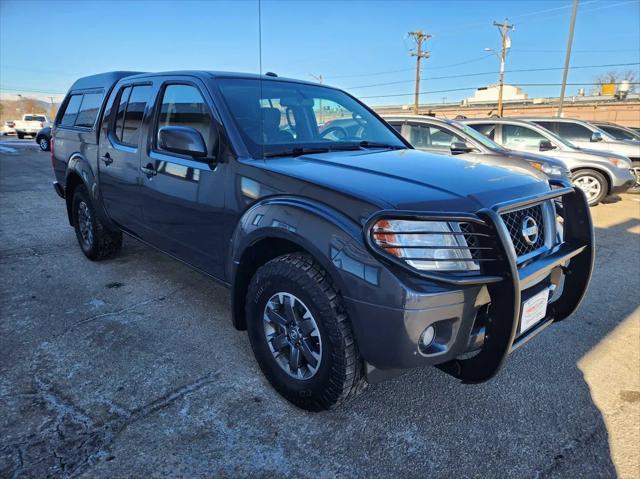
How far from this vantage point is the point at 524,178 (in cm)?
238

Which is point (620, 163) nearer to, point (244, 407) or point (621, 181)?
point (621, 181)

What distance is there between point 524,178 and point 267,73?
2336mm

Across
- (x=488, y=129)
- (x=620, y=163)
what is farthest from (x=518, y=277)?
(x=620, y=163)

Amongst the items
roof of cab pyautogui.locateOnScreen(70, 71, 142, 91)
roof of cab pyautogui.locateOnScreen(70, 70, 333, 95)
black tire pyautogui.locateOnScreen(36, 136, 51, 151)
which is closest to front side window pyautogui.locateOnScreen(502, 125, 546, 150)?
roof of cab pyautogui.locateOnScreen(70, 70, 333, 95)

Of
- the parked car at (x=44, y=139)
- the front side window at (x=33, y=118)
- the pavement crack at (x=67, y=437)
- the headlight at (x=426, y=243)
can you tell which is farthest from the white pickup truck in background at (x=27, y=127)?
the headlight at (x=426, y=243)

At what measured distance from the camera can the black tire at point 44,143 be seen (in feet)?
63.0

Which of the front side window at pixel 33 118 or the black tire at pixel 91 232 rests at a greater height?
the front side window at pixel 33 118

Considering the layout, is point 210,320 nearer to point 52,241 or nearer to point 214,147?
point 214,147

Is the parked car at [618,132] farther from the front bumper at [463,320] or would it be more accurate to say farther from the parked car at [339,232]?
the front bumper at [463,320]

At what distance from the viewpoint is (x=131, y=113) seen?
11.9 feet

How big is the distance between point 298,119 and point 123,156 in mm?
1571

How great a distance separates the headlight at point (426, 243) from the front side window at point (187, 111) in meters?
1.42

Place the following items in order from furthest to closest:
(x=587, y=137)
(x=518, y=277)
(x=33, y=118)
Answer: (x=33, y=118) < (x=587, y=137) < (x=518, y=277)

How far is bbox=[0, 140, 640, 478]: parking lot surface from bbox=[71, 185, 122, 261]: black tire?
807mm
